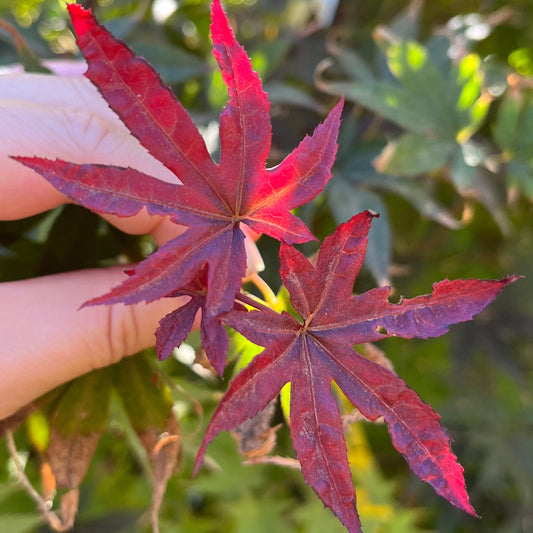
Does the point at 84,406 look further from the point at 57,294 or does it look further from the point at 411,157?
the point at 411,157

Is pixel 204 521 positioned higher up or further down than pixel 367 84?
further down

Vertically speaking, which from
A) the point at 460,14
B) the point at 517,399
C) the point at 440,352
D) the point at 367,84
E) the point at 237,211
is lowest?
the point at 517,399

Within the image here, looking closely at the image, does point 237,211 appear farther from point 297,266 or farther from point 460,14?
point 460,14

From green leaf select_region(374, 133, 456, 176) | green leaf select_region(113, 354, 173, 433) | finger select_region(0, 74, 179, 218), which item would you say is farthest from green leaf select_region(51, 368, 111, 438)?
green leaf select_region(374, 133, 456, 176)

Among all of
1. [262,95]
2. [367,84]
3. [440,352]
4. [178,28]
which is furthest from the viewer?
[440,352]

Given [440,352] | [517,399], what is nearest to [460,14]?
[440,352]

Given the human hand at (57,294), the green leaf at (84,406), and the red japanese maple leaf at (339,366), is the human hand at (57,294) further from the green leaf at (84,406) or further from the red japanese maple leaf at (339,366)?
the red japanese maple leaf at (339,366)

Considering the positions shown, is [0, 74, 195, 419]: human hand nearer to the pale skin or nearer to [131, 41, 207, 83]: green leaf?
the pale skin

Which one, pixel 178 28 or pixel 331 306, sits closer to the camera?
pixel 331 306
